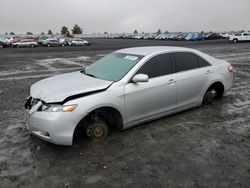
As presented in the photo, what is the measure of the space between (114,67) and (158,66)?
0.87m

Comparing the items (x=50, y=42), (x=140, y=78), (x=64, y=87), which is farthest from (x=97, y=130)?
(x=50, y=42)

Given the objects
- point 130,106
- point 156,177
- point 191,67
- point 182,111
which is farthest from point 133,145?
point 191,67

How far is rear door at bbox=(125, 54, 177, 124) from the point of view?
4.17 m

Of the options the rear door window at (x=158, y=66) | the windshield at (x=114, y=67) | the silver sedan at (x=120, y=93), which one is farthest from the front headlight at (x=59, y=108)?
the rear door window at (x=158, y=66)

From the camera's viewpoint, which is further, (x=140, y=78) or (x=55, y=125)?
(x=140, y=78)

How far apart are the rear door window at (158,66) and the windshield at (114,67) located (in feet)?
0.67

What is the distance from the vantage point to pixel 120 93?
4.01 m

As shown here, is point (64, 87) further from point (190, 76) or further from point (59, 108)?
point (190, 76)

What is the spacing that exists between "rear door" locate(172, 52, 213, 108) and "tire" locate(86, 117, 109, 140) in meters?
1.72

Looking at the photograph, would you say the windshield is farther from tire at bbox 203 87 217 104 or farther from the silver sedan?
tire at bbox 203 87 217 104

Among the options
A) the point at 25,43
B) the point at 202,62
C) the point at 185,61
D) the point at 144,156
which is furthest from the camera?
the point at 25,43

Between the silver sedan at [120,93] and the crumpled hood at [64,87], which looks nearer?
the silver sedan at [120,93]

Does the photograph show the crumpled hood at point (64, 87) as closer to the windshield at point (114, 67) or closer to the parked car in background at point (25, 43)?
the windshield at point (114, 67)

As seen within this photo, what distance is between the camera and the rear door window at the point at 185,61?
491 centimetres
